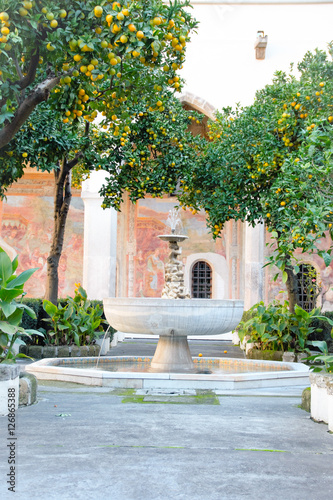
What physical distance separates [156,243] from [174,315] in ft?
43.1

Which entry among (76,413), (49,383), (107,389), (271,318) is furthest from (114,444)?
(271,318)

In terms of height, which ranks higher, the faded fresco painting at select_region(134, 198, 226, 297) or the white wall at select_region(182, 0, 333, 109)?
the white wall at select_region(182, 0, 333, 109)

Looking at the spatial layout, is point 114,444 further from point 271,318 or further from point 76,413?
point 271,318

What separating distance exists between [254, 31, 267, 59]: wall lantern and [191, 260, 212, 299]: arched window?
7.11m

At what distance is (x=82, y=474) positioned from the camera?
2.46 m

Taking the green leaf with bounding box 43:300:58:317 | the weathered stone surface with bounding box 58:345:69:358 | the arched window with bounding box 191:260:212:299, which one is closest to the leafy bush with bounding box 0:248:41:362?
the green leaf with bounding box 43:300:58:317

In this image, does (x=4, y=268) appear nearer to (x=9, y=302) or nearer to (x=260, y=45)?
(x=9, y=302)

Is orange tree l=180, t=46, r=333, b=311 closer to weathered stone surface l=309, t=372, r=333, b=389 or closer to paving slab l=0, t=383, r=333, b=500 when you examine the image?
weathered stone surface l=309, t=372, r=333, b=389

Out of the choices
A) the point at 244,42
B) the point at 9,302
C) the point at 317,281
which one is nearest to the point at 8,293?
the point at 9,302

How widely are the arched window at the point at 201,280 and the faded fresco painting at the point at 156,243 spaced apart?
0.49 m

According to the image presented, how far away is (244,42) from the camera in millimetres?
14961

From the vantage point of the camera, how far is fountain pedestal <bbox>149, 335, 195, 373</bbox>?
6.35 meters

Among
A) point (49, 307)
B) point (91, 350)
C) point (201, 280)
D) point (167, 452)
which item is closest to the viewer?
point (167, 452)

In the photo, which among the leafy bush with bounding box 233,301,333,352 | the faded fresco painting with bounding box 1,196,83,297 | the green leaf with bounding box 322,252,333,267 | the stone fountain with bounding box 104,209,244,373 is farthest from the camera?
the faded fresco painting with bounding box 1,196,83,297
